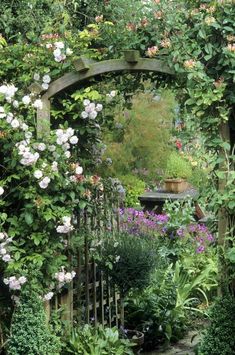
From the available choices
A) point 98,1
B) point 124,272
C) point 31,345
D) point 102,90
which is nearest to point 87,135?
point 102,90

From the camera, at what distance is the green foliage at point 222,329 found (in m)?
3.68

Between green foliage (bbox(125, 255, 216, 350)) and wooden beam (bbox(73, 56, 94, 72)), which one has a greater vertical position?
wooden beam (bbox(73, 56, 94, 72))

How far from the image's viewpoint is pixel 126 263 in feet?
15.1

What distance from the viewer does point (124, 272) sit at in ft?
15.1

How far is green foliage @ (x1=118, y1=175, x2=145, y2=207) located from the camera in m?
9.08

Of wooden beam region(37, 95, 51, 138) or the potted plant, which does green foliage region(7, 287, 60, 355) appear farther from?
the potted plant

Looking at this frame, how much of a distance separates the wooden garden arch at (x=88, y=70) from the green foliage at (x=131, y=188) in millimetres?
4930

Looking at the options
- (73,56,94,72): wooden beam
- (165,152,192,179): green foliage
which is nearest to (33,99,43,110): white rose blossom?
(73,56,94,72): wooden beam

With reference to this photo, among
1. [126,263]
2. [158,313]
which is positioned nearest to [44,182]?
[126,263]

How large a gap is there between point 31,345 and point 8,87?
1547mm

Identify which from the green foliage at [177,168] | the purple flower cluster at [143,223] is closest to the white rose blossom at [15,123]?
the purple flower cluster at [143,223]

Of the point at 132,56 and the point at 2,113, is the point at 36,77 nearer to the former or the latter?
the point at 2,113

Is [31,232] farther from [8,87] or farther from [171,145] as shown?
[171,145]

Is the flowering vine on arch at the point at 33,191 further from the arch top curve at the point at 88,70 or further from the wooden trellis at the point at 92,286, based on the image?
the wooden trellis at the point at 92,286
